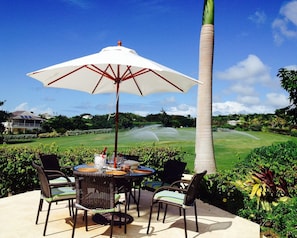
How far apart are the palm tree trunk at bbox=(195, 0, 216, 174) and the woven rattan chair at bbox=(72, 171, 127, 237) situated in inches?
162

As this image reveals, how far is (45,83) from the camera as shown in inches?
233

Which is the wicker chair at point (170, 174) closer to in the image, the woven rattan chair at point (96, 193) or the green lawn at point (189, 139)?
the woven rattan chair at point (96, 193)

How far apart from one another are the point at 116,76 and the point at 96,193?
2.44 meters

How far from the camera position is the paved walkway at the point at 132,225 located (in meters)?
4.52

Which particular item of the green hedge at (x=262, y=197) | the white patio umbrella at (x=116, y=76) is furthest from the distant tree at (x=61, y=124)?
the green hedge at (x=262, y=197)

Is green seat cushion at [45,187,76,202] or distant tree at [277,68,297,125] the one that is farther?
distant tree at [277,68,297,125]

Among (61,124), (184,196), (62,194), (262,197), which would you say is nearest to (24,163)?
(62,194)

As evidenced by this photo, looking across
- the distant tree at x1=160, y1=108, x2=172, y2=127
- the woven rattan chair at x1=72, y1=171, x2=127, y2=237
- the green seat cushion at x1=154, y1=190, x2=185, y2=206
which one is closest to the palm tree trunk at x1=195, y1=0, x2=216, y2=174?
the green seat cushion at x1=154, y1=190, x2=185, y2=206

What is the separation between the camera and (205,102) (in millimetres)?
7742

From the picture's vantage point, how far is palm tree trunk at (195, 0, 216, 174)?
7.76 meters

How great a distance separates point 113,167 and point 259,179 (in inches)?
91.5

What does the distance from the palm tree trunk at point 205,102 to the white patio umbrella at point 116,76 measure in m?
1.53

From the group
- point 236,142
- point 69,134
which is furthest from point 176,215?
point 69,134

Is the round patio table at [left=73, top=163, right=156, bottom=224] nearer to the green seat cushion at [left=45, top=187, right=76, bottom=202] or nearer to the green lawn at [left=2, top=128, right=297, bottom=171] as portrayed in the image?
the green seat cushion at [left=45, top=187, right=76, bottom=202]
